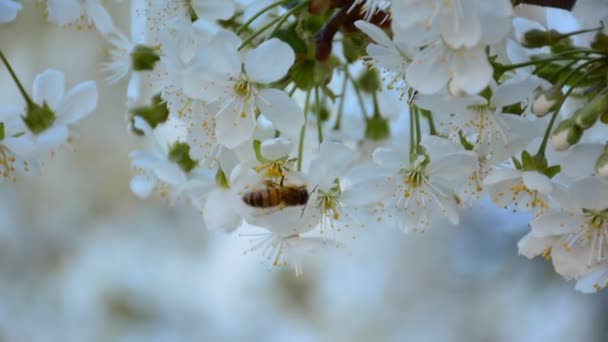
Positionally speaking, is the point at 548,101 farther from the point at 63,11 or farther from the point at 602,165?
the point at 63,11

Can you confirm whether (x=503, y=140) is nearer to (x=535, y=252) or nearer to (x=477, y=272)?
(x=535, y=252)

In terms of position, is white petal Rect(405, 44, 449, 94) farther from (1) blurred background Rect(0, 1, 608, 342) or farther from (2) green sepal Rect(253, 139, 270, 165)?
(1) blurred background Rect(0, 1, 608, 342)

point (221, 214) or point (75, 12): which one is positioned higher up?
point (75, 12)

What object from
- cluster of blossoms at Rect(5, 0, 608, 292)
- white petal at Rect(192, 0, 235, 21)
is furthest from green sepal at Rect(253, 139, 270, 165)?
white petal at Rect(192, 0, 235, 21)

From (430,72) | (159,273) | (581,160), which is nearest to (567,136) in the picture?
(581,160)

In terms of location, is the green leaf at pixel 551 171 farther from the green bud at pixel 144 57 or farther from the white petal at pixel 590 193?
the green bud at pixel 144 57

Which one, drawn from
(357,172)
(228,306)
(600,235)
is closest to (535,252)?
(600,235)
